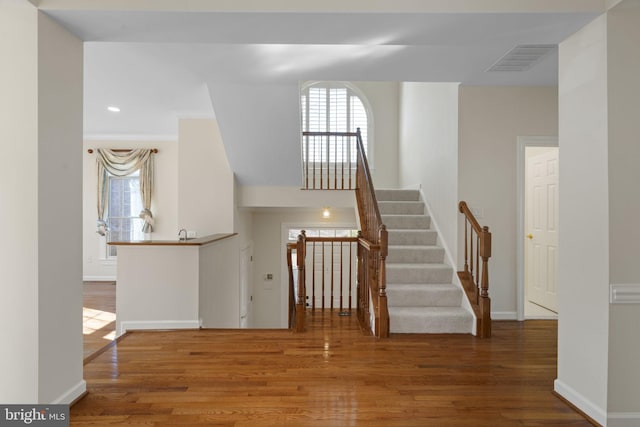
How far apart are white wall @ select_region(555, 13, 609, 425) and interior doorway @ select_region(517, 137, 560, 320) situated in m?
2.16

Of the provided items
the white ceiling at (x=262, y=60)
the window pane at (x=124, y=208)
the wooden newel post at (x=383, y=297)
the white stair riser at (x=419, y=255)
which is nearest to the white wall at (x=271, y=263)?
the white ceiling at (x=262, y=60)

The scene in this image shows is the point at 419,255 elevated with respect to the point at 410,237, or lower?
lower

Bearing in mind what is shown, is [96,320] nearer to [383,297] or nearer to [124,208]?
[124,208]

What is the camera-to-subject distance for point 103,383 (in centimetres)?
263

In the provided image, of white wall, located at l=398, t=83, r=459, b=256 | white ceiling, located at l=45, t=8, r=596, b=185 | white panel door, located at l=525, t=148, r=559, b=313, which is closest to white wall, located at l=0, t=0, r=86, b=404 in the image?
white ceiling, located at l=45, t=8, r=596, b=185

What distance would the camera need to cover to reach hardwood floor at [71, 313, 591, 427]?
2.22 metres

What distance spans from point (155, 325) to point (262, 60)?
9.91 ft

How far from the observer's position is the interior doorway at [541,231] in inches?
190

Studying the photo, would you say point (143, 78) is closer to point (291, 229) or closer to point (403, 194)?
point (403, 194)

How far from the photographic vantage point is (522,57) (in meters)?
3.40

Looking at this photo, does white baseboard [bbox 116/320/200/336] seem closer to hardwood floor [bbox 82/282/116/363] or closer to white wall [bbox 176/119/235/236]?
hardwood floor [bbox 82/282/116/363]

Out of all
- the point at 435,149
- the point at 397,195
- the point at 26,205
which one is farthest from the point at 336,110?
the point at 26,205

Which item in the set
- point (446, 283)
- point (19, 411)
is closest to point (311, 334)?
point (446, 283)

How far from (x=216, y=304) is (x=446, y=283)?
304cm
